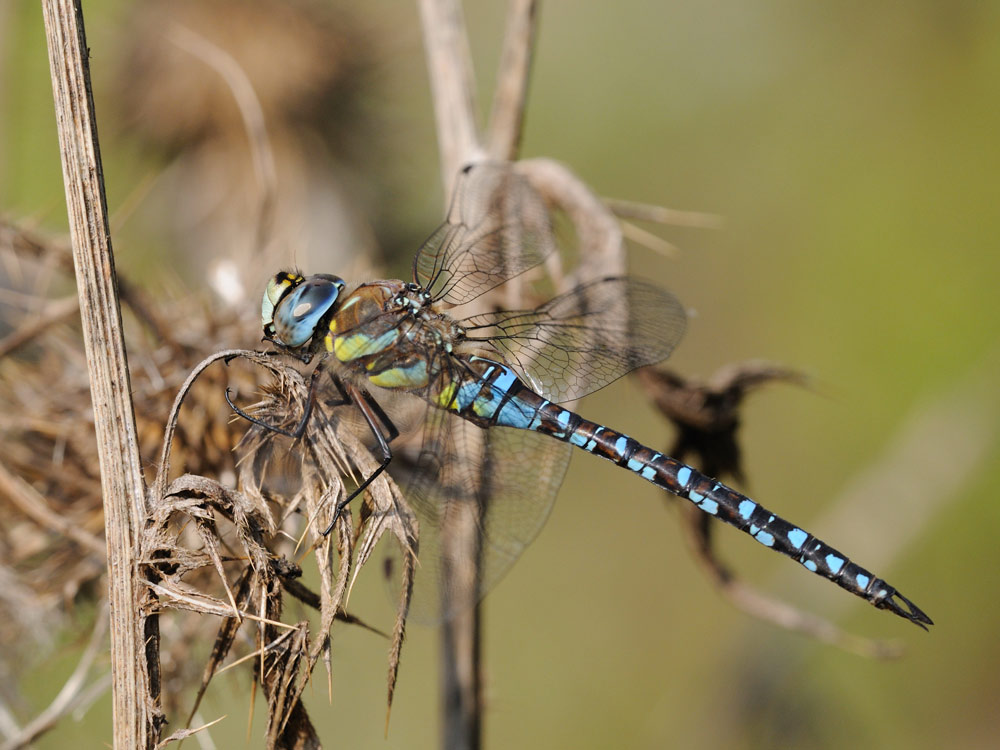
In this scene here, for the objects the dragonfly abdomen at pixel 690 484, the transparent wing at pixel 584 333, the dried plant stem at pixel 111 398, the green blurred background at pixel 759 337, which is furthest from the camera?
the green blurred background at pixel 759 337

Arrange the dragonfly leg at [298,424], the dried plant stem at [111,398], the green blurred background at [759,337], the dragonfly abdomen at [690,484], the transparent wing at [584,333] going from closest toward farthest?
the dried plant stem at [111,398]
the dragonfly leg at [298,424]
the dragonfly abdomen at [690,484]
the transparent wing at [584,333]
the green blurred background at [759,337]

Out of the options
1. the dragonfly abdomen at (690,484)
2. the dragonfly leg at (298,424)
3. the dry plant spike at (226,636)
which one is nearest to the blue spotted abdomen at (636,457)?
the dragonfly abdomen at (690,484)

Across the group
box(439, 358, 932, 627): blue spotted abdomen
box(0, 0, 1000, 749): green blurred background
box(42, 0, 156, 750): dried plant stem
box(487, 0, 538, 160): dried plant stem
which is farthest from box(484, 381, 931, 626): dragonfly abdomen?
box(0, 0, 1000, 749): green blurred background

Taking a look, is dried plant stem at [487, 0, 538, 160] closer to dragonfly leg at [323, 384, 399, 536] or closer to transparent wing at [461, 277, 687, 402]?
transparent wing at [461, 277, 687, 402]

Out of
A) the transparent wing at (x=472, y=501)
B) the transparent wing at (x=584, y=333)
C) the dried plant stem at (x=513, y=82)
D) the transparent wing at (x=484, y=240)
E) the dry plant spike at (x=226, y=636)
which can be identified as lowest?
the dry plant spike at (x=226, y=636)

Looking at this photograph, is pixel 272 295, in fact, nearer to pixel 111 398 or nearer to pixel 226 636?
pixel 111 398

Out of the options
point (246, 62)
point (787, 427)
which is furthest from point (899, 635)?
point (246, 62)

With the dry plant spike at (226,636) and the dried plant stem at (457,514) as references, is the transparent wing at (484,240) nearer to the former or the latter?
the dried plant stem at (457,514)
